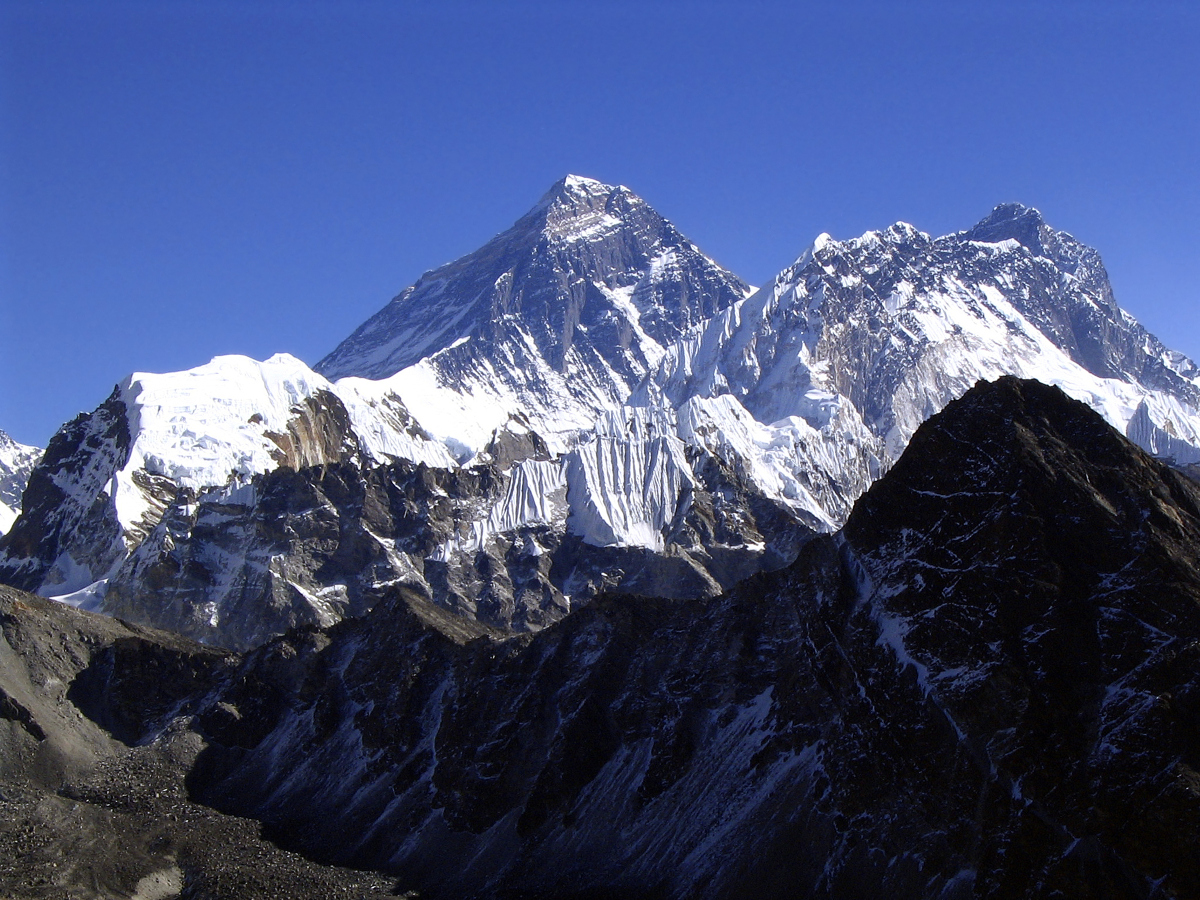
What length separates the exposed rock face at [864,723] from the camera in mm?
74562

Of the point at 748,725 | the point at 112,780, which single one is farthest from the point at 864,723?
the point at 112,780

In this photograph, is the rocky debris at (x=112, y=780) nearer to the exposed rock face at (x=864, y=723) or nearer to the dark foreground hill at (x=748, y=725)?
the dark foreground hill at (x=748, y=725)

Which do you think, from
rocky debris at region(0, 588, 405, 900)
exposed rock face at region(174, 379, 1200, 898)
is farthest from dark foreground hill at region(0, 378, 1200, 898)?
rocky debris at region(0, 588, 405, 900)

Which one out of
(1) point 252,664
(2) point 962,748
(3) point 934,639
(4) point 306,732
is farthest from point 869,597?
(1) point 252,664

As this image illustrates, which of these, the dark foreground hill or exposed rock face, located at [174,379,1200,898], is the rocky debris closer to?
the dark foreground hill

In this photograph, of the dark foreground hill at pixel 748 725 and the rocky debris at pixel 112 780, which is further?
the rocky debris at pixel 112 780

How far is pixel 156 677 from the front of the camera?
513 ft

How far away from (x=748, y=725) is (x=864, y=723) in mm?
19945

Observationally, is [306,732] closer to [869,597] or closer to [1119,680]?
[869,597]

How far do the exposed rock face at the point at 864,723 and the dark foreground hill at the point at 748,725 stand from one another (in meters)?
0.23

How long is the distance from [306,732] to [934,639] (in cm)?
8414

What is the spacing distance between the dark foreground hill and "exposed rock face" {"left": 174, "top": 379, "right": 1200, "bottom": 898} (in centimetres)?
23

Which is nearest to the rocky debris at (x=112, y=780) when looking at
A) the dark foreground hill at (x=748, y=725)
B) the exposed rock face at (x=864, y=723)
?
the dark foreground hill at (x=748, y=725)

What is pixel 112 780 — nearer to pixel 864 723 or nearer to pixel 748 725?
pixel 748 725
